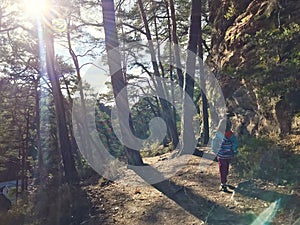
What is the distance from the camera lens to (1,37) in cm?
1178

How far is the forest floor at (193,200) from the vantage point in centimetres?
485

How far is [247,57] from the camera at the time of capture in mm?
9328

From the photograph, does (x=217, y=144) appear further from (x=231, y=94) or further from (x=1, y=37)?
(x=1, y=37)

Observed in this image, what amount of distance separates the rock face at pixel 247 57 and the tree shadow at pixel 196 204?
111 inches

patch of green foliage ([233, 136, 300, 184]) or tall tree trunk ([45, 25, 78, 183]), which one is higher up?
tall tree trunk ([45, 25, 78, 183])

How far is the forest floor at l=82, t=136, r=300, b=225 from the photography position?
15.9ft

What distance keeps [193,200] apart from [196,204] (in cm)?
25

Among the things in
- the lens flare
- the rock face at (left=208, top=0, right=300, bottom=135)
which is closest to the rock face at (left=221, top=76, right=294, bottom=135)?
the rock face at (left=208, top=0, right=300, bottom=135)

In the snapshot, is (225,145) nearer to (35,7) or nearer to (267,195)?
(267,195)

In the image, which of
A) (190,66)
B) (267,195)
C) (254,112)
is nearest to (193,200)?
(267,195)

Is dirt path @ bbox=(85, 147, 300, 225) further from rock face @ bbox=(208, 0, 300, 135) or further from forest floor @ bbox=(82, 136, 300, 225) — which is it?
rock face @ bbox=(208, 0, 300, 135)

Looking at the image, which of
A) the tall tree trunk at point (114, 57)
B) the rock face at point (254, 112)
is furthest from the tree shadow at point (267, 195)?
the tall tree trunk at point (114, 57)

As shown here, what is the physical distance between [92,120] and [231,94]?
2946 cm

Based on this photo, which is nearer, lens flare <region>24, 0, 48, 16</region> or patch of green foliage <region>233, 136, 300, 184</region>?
patch of green foliage <region>233, 136, 300, 184</region>
